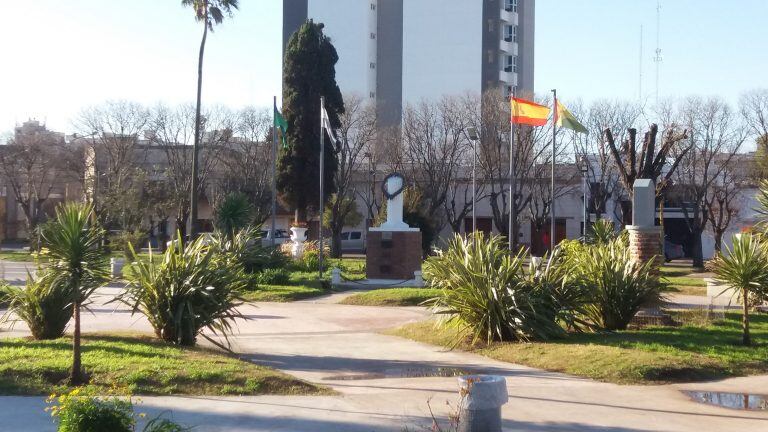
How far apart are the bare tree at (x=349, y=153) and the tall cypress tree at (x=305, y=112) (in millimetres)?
4541

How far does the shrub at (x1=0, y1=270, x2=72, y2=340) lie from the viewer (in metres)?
14.0

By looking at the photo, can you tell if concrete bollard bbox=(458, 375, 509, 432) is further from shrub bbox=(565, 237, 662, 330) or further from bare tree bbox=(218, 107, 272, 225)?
bare tree bbox=(218, 107, 272, 225)

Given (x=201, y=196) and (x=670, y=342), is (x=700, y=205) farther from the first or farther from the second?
(x=670, y=342)

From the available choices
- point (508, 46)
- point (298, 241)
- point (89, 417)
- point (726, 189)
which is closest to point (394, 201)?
point (298, 241)

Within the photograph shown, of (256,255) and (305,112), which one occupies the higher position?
(305,112)

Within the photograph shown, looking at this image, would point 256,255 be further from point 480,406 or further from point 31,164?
point 31,164

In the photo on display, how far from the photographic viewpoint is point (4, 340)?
1406cm

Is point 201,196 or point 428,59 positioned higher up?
point 428,59

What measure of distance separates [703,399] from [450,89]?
68671mm

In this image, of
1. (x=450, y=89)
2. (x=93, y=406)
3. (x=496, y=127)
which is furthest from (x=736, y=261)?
(x=450, y=89)

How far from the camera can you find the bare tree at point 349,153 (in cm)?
5125

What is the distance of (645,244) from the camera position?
18.1 metres

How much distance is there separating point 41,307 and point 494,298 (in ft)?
25.1

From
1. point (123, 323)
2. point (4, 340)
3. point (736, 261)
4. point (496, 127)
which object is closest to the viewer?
point (4, 340)
